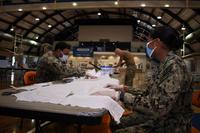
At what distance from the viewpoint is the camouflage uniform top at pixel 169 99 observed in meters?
1.35

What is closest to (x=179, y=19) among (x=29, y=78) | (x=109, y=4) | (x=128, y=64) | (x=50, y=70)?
(x=109, y=4)

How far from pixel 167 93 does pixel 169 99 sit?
3 centimetres

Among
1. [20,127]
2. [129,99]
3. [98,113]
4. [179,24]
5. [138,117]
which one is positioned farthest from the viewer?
[179,24]

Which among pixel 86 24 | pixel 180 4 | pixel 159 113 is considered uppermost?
pixel 86 24

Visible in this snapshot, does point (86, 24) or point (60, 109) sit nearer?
point (60, 109)

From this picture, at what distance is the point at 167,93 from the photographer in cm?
134

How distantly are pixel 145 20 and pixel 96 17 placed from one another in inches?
163

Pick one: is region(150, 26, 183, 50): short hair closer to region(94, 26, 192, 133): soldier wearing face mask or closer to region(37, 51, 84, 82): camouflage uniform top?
region(94, 26, 192, 133): soldier wearing face mask

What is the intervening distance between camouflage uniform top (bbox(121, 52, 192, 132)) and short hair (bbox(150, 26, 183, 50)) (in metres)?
0.06

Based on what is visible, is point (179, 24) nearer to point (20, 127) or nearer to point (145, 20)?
point (145, 20)

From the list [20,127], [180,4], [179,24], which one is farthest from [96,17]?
[20,127]

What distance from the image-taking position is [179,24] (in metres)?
16.7

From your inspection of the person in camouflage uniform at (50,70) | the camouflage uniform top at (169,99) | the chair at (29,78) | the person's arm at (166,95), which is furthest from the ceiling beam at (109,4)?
the person's arm at (166,95)

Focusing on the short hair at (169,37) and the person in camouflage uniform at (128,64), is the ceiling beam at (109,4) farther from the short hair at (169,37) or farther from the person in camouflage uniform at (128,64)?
the short hair at (169,37)
